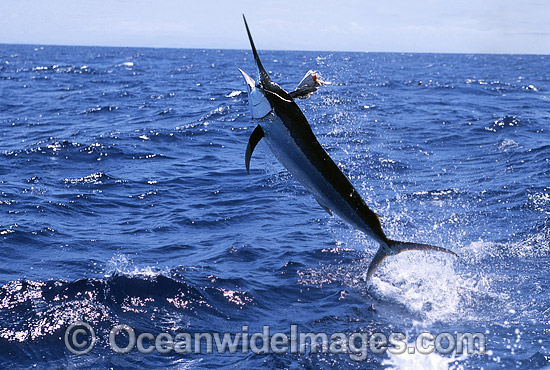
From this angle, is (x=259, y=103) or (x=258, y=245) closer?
(x=259, y=103)

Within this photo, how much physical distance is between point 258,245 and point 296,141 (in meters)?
5.62

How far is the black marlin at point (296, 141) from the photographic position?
15.0 feet

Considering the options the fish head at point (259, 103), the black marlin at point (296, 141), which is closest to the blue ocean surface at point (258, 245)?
the black marlin at point (296, 141)

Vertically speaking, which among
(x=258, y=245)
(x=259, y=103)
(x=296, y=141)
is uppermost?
(x=259, y=103)

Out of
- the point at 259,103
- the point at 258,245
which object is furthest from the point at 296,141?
the point at 258,245

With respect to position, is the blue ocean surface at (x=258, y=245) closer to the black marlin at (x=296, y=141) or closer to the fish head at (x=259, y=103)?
the black marlin at (x=296, y=141)

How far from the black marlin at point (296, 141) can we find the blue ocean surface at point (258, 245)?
894 millimetres

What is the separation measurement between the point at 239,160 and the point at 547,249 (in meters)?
9.62

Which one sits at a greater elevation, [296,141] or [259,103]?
[259,103]

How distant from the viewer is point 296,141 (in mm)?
4656

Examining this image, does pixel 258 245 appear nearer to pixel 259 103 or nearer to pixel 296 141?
pixel 296 141

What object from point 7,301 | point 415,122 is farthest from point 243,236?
point 415,122

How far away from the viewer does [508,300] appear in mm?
7770

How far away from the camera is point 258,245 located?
10039mm
